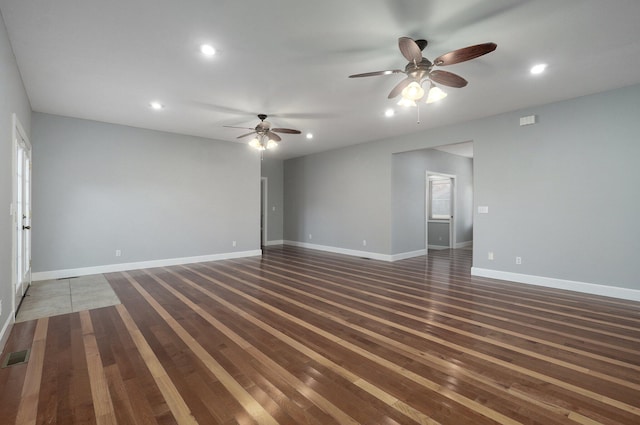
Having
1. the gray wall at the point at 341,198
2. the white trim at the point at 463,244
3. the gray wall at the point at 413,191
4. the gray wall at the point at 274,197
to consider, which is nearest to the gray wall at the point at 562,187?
the gray wall at the point at 413,191

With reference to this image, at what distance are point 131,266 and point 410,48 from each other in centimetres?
620

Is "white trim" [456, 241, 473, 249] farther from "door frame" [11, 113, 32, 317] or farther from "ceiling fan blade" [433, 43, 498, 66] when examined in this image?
"door frame" [11, 113, 32, 317]

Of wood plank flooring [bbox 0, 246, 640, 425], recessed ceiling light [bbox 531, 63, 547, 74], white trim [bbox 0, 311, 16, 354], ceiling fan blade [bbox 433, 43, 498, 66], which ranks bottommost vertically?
wood plank flooring [bbox 0, 246, 640, 425]

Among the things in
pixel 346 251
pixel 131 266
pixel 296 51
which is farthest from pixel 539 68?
pixel 131 266

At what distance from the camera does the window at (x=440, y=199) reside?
9117 millimetres

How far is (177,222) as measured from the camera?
21.6 feet

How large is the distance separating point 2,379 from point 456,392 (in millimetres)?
3256

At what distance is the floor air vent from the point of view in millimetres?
2434

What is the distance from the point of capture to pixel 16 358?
8.26ft

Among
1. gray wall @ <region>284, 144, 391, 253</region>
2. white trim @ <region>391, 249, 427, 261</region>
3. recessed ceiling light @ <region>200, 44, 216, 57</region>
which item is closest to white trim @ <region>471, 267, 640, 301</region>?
white trim @ <region>391, 249, 427, 261</region>

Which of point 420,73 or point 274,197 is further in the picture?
point 274,197

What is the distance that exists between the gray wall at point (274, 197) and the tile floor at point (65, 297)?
518 cm

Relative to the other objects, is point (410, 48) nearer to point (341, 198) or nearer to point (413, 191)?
point (413, 191)

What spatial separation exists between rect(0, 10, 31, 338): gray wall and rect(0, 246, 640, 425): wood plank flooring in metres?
0.45
